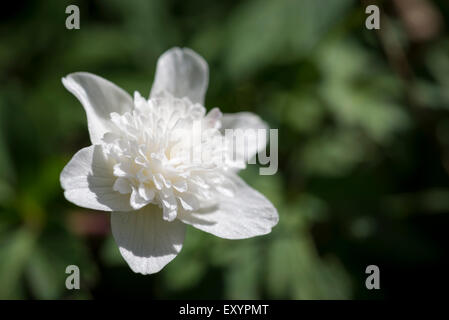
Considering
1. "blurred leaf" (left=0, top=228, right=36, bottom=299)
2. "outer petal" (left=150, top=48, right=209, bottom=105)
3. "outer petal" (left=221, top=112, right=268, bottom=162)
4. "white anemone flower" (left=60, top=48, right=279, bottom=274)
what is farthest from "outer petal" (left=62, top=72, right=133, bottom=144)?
"blurred leaf" (left=0, top=228, right=36, bottom=299)

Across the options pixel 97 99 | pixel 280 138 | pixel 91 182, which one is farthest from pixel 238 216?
pixel 280 138

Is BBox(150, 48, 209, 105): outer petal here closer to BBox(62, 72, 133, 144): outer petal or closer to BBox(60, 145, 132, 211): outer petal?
BBox(62, 72, 133, 144): outer petal

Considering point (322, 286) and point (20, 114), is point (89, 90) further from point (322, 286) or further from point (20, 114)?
point (322, 286)

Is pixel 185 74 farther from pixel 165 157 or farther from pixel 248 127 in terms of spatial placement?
pixel 165 157

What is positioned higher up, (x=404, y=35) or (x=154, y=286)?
(x=404, y=35)

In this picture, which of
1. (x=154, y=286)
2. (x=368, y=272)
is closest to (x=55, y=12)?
(x=154, y=286)
